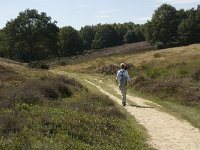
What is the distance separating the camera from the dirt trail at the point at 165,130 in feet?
53.4

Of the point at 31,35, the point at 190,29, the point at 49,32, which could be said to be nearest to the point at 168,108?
the point at 31,35

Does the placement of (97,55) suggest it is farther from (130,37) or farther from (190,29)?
(130,37)

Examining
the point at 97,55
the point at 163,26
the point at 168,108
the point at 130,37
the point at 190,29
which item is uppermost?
the point at 163,26

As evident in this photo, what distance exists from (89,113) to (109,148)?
227 inches

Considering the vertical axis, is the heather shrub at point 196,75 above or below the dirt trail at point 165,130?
above

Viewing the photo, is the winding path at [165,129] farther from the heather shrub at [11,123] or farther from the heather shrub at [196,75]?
the heather shrub at [196,75]

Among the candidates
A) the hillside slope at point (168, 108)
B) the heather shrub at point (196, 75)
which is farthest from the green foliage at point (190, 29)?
the heather shrub at point (196, 75)

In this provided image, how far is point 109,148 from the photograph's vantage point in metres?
14.4

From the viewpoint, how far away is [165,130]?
19.0 meters

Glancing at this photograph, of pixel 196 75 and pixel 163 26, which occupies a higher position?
pixel 163 26

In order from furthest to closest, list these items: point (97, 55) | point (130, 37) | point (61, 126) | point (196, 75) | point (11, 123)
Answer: point (130, 37), point (97, 55), point (196, 75), point (61, 126), point (11, 123)

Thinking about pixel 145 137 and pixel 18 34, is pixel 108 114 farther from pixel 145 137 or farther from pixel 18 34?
pixel 18 34

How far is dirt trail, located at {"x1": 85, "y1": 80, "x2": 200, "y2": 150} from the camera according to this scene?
1627 cm

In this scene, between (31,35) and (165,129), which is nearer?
(165,129)
